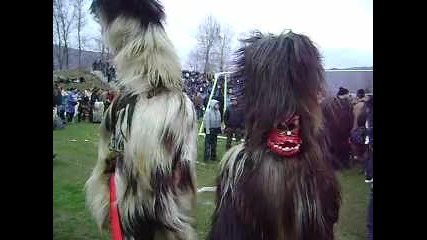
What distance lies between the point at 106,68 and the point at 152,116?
0.94 feet

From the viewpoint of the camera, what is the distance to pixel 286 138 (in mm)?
2477

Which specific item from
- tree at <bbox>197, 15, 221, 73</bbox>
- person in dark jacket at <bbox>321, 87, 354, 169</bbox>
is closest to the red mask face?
person in dark jacket at <bbox>321, 87, 354, 169</bbox>

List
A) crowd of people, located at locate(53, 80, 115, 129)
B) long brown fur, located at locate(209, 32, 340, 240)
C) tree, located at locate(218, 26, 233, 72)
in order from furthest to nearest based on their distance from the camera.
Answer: crowd of people, located at locate(53, 80, 115, 129) < tree, located at locate(218, 26, 233, 72) < long brown fur, located at locate(209, 32, 340, 240)

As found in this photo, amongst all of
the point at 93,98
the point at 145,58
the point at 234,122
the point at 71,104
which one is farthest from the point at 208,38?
the point at 71,104

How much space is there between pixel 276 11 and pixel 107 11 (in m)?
0.70

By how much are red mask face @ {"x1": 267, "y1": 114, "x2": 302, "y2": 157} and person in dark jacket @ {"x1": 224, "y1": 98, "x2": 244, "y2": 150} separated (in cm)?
12

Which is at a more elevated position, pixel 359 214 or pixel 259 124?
pixel 259 124

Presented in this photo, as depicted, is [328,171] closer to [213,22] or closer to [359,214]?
[359,214]

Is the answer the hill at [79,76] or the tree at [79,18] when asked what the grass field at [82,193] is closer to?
the hill at [79,76]

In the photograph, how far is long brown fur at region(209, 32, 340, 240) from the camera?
2.45 meters

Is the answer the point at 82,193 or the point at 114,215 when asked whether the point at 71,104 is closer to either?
the point at 82,193

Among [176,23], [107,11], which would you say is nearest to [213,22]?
[176,23]

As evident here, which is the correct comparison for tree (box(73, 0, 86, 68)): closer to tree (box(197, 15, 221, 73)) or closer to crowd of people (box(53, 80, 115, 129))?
crowd of people (box(53, 80, 115, 129))
